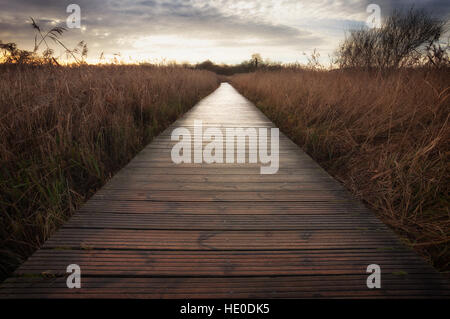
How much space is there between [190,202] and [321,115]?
2.95m

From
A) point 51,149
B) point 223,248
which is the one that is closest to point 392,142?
point 223,248

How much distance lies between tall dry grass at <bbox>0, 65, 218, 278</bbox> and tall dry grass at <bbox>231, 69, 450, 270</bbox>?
2179mm

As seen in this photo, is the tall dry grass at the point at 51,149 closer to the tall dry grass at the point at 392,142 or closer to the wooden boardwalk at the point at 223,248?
the wooden boardwalk at the point at 223,248

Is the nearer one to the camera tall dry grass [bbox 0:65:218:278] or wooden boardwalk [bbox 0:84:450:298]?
wooden boardwalk [bbox 0:84:450:298]

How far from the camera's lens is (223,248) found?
128cm

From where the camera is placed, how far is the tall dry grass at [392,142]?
5.22 ft

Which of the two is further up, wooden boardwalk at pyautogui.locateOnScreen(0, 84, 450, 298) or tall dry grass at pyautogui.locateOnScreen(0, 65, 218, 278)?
tall dry grass at pyautogui.locateOnScreen(0, 65, 218, 278)

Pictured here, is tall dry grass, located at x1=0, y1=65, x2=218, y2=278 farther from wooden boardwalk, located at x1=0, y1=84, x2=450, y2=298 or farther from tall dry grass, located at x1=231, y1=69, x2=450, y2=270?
tall dry grass, located at x1=231, y1=69, x2=450, y2=270

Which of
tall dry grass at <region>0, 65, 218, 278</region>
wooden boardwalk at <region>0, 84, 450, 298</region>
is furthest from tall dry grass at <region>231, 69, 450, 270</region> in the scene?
tall dry grass at <region>0, 65, 218, 278</region>

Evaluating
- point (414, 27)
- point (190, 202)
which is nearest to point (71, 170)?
point (190, 202)

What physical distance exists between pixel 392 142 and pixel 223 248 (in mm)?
2217

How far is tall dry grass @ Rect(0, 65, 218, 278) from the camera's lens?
59.2 inches

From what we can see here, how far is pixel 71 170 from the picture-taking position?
7.14 feet
